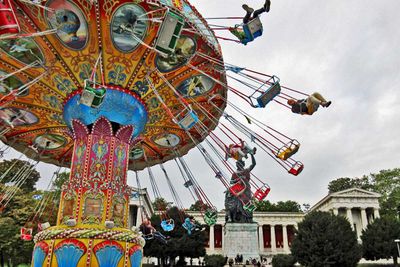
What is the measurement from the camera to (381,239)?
37.3 metres

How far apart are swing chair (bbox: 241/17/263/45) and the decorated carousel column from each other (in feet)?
14.2

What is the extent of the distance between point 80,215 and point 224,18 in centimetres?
736

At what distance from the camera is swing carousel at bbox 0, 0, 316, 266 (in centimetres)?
942

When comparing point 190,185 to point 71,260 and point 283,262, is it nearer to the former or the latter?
point 71,260

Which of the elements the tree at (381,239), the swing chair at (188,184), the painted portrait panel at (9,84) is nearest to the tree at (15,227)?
the swing chair at (188,184)

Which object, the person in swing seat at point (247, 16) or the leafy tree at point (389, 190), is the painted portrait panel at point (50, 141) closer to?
the person in swing seat at point (247, 16)

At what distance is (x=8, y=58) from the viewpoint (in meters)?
11.0

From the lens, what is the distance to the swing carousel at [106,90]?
9.42 m

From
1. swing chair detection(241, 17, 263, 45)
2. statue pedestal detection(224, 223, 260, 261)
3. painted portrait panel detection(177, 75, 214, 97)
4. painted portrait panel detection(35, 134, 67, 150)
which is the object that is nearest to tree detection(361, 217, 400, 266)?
statue pedestal detection(224, 223, 260, 261)

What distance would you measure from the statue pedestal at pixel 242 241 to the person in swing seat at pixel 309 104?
2055 cm

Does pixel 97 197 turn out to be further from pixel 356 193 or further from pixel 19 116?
pixel 356 193

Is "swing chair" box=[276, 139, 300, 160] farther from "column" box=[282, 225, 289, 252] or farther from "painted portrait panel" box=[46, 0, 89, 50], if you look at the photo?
"column" box=[282, 225, 289, 252]

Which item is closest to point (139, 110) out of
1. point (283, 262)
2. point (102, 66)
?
point (102, 66)

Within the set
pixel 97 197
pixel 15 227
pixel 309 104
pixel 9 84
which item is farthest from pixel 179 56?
pixel 15 227
